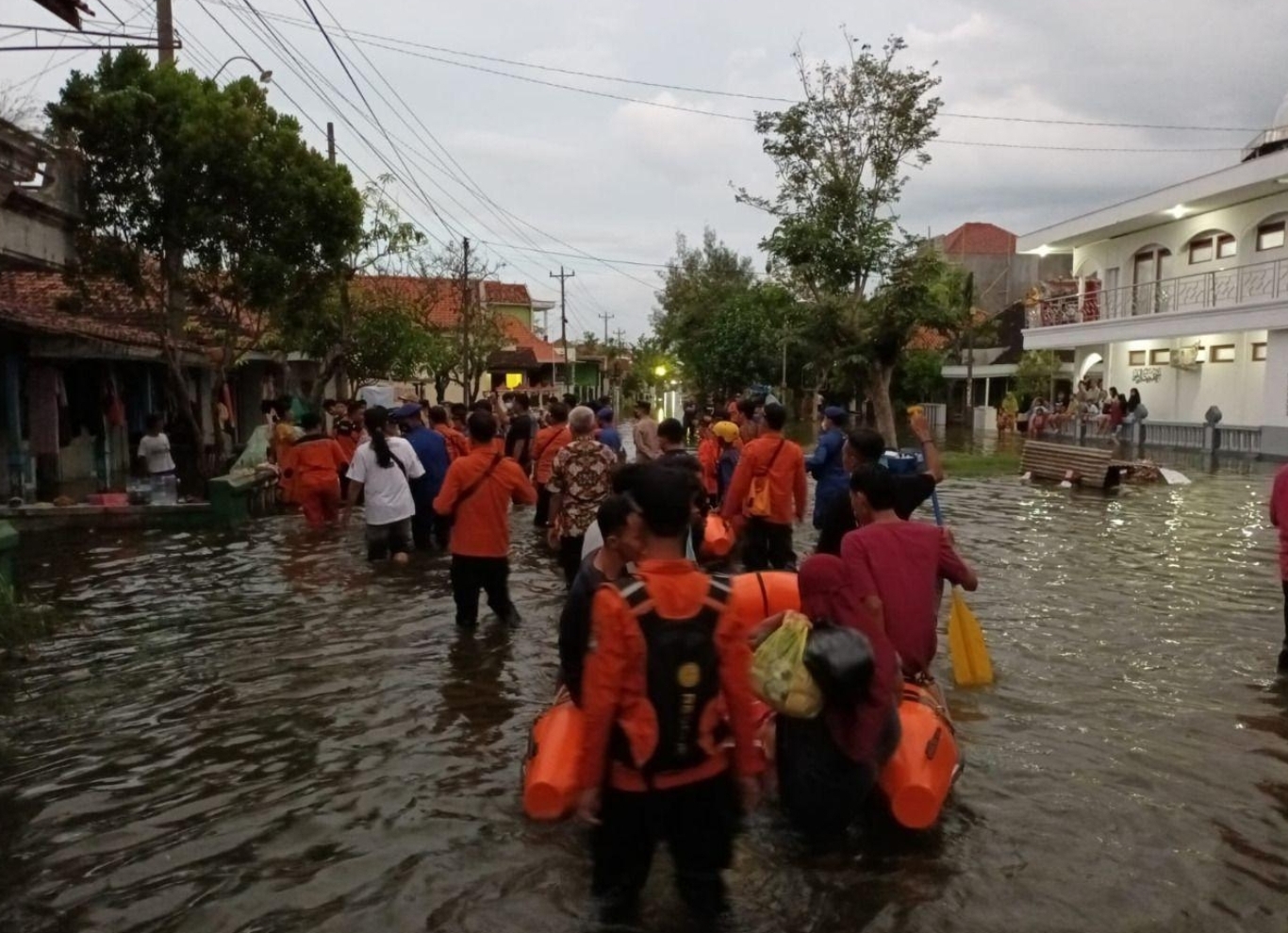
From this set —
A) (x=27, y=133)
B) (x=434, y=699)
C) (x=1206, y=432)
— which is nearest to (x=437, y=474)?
(x=434, y=699)

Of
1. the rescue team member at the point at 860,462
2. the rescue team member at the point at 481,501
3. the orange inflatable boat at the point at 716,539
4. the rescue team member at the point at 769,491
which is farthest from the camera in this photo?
the rescue team member at the point at 769,491

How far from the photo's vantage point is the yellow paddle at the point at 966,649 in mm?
7137

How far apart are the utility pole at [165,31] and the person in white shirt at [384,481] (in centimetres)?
1039

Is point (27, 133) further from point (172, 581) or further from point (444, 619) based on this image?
point (444, 619)

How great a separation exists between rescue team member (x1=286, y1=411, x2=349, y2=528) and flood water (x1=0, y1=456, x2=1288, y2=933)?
7.33 feet

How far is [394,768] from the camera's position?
6086 mm

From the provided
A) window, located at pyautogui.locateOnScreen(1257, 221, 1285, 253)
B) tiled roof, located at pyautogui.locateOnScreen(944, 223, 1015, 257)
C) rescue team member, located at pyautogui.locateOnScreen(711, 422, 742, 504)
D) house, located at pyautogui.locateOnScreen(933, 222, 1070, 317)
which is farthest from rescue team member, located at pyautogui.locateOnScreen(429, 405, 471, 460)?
tiled roof, located at pyautogui.locateOnScreen(944, 223, 1015, 257)

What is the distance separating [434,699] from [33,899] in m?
2.92

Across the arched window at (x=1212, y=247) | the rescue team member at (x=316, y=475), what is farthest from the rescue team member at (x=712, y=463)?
the arched window at (x=1212, y=247)

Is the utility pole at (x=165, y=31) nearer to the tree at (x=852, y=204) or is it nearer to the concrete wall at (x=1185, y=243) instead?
the tree at (x=852, y=204)

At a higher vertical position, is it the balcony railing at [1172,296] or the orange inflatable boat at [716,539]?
the balcony railing at [1172,296]

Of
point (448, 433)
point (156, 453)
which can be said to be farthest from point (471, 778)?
point (156, 453)

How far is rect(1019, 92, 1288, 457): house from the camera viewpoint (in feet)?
89.4

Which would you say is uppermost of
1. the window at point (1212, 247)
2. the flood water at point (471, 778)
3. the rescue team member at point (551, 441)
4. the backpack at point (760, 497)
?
the window at point (1212, 247)
